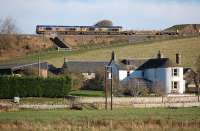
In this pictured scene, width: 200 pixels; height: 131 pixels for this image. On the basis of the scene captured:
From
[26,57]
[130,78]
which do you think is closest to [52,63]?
[26,57]

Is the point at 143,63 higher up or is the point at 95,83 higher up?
the point at 143,63

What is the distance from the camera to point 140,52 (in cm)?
11331

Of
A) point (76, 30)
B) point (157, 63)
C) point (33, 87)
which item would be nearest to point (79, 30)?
point (76, 30)

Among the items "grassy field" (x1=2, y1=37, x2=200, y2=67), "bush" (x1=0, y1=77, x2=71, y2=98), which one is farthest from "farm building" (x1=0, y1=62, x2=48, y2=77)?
"grassy field" (x1=2, y1=37, x2=200, y2=67)

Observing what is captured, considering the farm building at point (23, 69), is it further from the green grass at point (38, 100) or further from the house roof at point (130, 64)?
the green grass at point (38, 100)

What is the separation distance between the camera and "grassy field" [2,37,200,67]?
350 feet

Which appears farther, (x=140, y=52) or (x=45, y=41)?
(x=45, y=41)

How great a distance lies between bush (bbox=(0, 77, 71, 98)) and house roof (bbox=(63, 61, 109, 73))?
66.9ft

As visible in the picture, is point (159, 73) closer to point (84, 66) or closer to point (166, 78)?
point (166, 78)

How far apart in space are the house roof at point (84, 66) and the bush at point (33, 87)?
66.9 feet

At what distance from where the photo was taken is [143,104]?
64.6 metres

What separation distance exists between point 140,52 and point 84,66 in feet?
70.3

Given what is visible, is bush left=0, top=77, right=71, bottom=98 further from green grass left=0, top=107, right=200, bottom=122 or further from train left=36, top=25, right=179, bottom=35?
train left=36, top=25, right=179, bottom=35

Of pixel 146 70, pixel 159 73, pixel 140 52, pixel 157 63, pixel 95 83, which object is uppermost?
pixel 140 52
